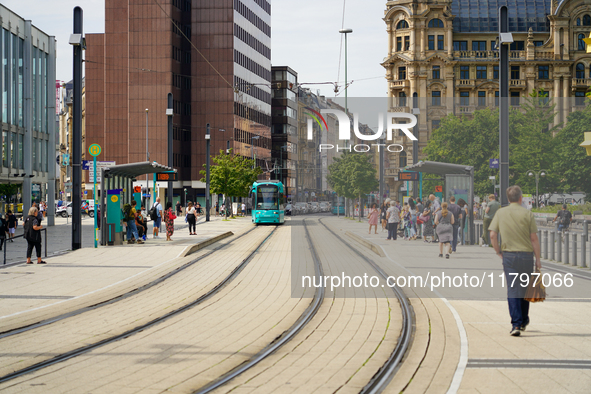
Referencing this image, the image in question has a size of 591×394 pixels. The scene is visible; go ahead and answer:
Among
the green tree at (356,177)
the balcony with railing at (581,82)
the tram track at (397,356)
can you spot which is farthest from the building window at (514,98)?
the tram track at (397,356)

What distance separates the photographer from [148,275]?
16016 mm

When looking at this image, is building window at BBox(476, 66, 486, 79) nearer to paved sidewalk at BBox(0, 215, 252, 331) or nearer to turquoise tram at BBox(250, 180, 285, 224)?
turquoise tram at BBox(250, 180, 285, 224)

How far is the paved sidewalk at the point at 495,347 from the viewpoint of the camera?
20.4ft

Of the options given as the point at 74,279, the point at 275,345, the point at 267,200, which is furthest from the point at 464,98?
the point at 275,345

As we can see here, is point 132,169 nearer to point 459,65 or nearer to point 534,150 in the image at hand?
point 534,150

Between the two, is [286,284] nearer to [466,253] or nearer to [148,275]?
[148,275]

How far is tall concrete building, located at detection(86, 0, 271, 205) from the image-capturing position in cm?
8550

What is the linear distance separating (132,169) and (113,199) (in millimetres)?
2031

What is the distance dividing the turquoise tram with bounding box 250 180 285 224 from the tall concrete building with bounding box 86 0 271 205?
38.2 m

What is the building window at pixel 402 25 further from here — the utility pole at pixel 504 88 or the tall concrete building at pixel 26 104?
the utility pole at pixel 504 88

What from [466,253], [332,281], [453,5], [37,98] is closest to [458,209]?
[466,253]

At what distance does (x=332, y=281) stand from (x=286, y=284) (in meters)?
1.02

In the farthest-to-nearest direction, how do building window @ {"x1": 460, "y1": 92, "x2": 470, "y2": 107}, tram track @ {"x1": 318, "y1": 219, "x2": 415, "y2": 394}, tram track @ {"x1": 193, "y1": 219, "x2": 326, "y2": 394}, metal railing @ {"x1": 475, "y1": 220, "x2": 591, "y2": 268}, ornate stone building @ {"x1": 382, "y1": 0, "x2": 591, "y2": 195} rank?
building window @ {"x1": 460, "y1": 92, "x2": 470, "y2": 107}
ornate stone building @ {"x1": 382, "y1": 0, "x2": 591, "y2": 195}
metal railing @ {"x1": 475, "y1": 220, "x2": 591, "y2": 268}
tram track @ {"x1": 193, "y1": 219, "x2": 326, "y2": 394}
tram track @ {"x1": 318, "y1": 219, "x2": 415, "y2": 394}

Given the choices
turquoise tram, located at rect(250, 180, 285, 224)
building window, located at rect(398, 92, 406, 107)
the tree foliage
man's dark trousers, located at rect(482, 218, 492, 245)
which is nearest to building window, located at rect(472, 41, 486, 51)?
building window, located at rect(398, 92, 406, 107)
